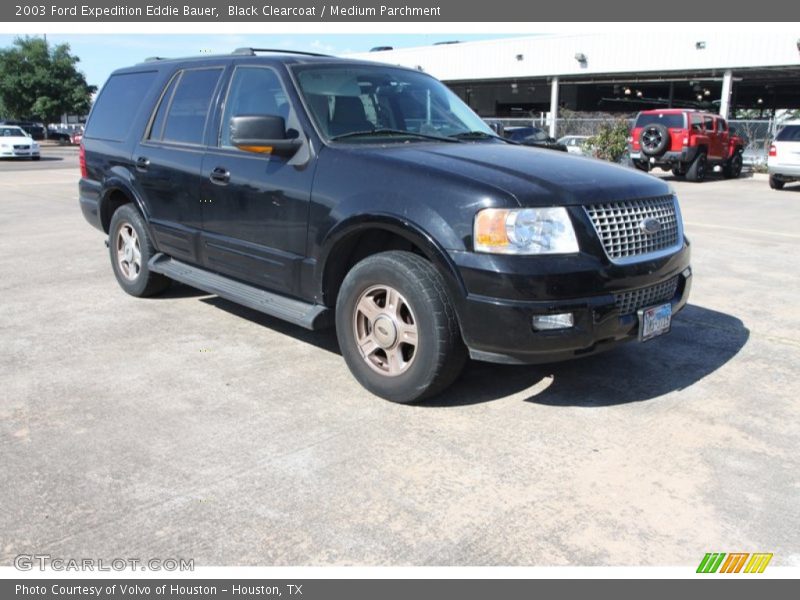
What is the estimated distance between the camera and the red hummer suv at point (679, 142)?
67.5 ft

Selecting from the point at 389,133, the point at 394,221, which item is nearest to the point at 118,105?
the point at 389,133

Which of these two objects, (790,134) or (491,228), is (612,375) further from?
(790,134)

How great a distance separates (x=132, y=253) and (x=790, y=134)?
16163 mm

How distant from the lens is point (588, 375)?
15.1 feet

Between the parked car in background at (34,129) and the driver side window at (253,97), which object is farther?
the parked car in background at (34,129)

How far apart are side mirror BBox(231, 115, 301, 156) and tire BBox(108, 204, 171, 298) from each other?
1.97 meters

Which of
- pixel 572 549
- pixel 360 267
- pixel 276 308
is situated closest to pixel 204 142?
pixel 276 308

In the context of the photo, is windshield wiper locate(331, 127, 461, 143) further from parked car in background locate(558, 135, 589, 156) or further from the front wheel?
parked car in background locate(558, 135, 589, 156)

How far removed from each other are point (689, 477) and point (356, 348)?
1.90 m

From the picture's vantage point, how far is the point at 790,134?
17094mm

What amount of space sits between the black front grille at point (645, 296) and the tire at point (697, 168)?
60.3 ft

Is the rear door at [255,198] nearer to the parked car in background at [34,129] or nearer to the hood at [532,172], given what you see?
the hood at [532,172]

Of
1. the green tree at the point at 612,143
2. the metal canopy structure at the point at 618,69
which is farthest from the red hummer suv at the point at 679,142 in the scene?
the metal canopy structure at the point at 618,69

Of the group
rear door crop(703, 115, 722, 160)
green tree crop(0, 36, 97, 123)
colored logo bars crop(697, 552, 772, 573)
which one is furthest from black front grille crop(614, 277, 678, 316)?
green tree crop(0, 36, 97, 123)
